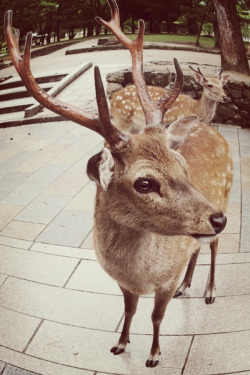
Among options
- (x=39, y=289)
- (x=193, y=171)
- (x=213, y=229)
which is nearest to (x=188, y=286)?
(x=193, y=171)

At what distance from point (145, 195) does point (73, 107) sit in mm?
682

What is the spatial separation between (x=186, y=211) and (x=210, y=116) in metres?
5.25

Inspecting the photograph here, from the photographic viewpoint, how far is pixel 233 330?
2.82 meters

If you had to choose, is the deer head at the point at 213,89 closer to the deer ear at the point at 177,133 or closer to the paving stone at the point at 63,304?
the paving stone at the point at 63,304

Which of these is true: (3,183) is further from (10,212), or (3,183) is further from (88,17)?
(88,17)

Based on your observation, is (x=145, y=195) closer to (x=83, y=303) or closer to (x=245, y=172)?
(x=83, y=303)

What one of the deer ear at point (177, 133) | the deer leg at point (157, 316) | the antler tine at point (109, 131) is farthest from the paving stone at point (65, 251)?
the antler tine at point (109, 131)

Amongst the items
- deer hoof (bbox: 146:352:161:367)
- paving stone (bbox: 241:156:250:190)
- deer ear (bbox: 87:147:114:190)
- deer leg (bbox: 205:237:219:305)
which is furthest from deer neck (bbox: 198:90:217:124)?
deer ear (bbox: 87:147:114:190)

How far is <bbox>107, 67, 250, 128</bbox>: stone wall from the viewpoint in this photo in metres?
7.70

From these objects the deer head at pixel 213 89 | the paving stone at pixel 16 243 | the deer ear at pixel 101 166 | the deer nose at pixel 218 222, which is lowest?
the paving stone at pixel 16 243

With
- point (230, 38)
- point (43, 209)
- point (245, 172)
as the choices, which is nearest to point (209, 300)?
point (43, 209)

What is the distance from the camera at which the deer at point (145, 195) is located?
1.89 m

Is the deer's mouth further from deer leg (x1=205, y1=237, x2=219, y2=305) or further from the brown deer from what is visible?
the brown deer

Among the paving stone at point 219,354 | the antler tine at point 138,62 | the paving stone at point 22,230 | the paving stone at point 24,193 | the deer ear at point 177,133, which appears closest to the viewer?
the deer ear at point 177,133
